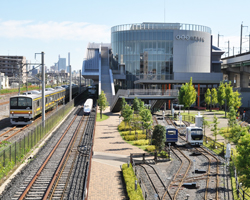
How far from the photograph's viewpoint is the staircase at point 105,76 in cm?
6606

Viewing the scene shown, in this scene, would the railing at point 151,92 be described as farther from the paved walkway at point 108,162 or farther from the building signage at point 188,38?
the building signage at point 188,38

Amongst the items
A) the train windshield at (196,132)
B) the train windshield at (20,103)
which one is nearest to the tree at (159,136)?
the train windshield at (196,132)

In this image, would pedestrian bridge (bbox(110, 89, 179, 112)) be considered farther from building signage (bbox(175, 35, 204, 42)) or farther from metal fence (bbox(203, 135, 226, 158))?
building signage (bbox(175, 35, 204, 42))

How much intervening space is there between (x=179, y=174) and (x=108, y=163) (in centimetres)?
565

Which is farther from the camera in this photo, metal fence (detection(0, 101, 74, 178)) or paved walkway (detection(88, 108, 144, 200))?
metal fence (detection(0, 101, 74, 178))

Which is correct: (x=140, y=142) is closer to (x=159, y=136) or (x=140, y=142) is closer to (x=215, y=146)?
(x=159, y=136)

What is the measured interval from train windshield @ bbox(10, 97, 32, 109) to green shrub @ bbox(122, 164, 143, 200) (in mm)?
17965

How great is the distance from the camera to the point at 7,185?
1770 cm

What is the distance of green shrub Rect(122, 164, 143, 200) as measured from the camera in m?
16.8

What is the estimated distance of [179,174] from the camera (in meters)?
22.0

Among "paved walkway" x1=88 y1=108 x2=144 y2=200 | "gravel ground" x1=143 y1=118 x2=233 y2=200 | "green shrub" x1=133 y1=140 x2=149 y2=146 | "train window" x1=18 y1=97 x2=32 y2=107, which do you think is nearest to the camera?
"paved walkway" x1=88 y1=108 x2=144 y2=200

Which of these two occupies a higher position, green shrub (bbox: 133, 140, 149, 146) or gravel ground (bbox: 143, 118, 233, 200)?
green shrub (bbox: 133, 140, 149, 146)

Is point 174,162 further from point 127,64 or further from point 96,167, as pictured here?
point 127,64

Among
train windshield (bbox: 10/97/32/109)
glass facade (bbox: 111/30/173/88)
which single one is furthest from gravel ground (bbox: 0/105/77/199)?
glass facade (bbox: 111/30/173/88)
